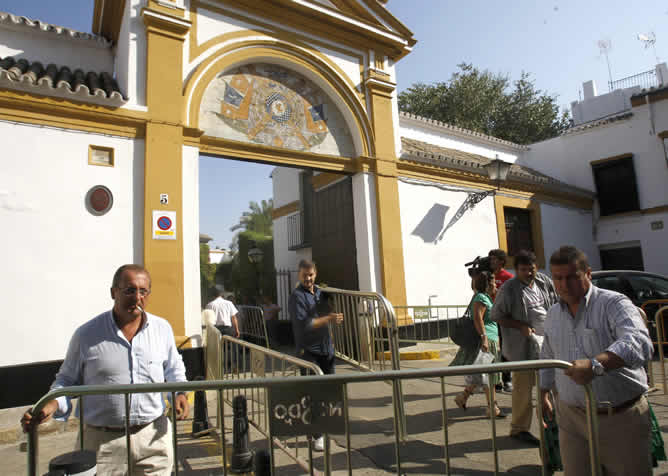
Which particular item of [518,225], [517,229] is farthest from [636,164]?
[517,229]

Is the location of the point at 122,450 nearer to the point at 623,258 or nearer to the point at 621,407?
the point at 621,407

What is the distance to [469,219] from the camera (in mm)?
11227

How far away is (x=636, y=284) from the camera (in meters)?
8.52

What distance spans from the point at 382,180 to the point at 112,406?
7610 mm

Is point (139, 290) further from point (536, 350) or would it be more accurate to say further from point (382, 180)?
point (382, 180)

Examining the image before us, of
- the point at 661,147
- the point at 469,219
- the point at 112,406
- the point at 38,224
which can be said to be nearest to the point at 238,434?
the point at 112,406

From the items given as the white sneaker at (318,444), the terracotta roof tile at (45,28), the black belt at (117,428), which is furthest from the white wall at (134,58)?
the white sneaker at (318,444)

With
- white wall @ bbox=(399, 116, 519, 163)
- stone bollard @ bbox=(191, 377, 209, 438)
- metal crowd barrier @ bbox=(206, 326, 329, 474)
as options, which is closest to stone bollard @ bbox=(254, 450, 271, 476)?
metal crowd barrier @ bbox=(206, 326, 329, 474)

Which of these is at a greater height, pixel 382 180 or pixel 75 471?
pixel 382 180

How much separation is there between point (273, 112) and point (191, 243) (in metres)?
3.09

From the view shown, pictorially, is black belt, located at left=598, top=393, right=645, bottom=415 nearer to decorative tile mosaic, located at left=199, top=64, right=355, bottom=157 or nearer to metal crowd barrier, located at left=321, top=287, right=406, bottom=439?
metal crowd barrier, located at left=321, top=287, right=406, bottom=439

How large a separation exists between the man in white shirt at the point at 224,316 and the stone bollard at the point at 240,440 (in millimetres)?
5189

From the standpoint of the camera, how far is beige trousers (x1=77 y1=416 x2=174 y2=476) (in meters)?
2.41

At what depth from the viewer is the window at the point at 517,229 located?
12.6 m
